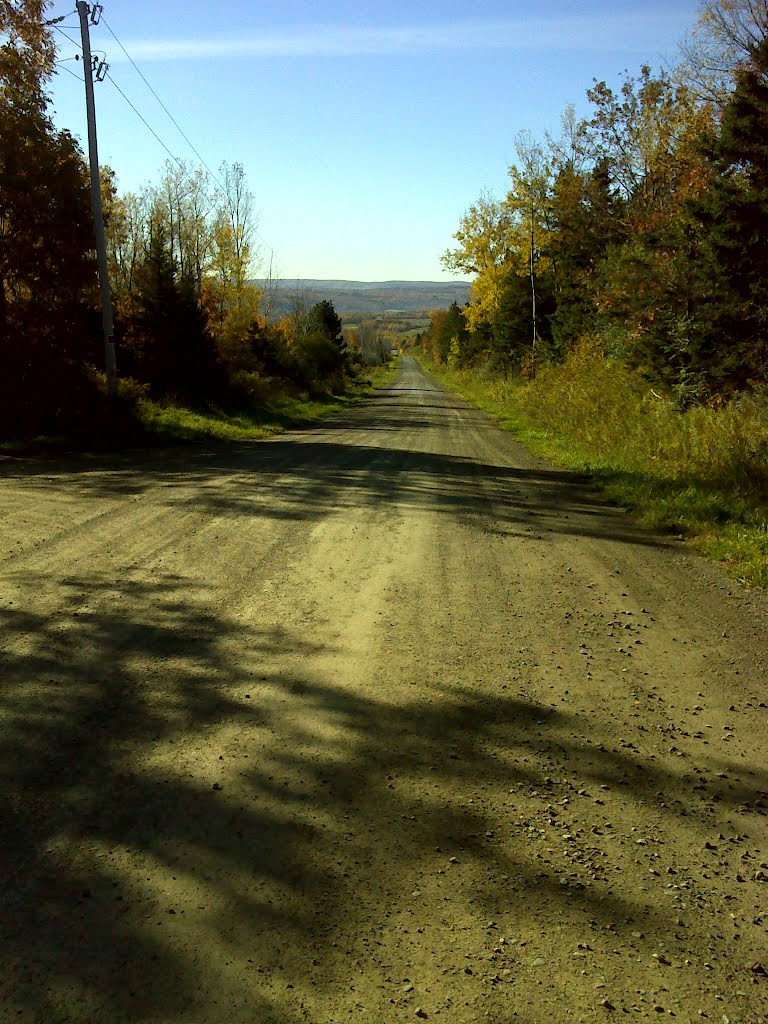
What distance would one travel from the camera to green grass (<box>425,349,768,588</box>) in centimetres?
904

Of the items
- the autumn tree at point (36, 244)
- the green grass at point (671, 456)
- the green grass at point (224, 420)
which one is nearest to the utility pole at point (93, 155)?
the autumn tree at point (36, 244)

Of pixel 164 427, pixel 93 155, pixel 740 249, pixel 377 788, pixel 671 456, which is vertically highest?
pixel 93 155

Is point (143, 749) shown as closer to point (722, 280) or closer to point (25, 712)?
point (25, 712)

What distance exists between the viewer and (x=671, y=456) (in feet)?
42.9

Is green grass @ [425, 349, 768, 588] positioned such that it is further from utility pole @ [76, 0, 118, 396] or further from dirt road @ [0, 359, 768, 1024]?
utility pole @ [76, 0, 118, 396]

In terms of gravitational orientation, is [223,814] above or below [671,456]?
below

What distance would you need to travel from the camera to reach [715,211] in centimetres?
1644

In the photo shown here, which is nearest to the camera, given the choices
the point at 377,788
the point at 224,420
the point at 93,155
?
the point at 377,788

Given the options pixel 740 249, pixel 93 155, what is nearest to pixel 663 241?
pixel 740 249

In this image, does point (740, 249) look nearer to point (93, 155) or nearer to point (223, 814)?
point (93, 155)

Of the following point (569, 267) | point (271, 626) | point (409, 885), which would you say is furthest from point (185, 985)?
point (569, 267)

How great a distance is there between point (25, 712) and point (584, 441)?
50.7 ft

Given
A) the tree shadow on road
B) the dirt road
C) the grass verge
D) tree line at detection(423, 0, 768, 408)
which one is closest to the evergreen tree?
tree line at detection(423, 0, 768, 408)

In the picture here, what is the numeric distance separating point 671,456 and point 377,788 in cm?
1065
